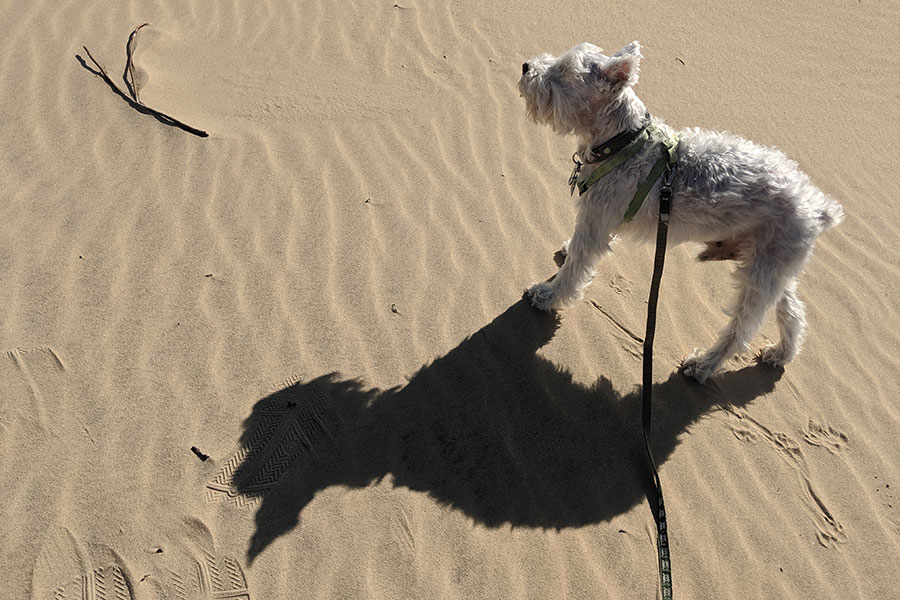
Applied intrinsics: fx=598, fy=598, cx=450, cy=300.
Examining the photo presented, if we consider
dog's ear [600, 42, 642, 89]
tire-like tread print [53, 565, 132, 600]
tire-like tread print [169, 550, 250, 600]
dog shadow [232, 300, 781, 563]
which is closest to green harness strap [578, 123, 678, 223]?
dog's ear [600, 42, 642, 89]

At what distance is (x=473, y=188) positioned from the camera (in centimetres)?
514

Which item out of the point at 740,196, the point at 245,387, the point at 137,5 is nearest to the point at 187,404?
the point at 245,387

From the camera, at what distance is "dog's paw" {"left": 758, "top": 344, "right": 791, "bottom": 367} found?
4.26m

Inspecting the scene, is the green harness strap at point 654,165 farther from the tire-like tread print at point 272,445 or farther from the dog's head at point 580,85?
the tire-like tread print at point 272,445

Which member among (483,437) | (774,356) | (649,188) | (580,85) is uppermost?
(580,85)

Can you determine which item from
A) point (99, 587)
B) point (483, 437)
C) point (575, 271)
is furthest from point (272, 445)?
point (575, 271)

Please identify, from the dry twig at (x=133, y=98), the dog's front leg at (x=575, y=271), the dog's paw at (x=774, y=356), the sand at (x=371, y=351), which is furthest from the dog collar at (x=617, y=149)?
the dry twig at (x=133, y=98)

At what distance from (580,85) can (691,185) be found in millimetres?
898

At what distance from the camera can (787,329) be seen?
414 cm

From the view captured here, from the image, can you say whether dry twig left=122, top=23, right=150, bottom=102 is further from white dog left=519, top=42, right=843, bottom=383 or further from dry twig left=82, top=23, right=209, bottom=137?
white dog left=519, top=42, right=843, bottom=383

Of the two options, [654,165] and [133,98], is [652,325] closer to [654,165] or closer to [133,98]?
[654,165]

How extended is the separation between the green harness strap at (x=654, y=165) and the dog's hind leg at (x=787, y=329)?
46.6 inches

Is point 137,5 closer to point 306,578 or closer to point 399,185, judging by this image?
point 399,185

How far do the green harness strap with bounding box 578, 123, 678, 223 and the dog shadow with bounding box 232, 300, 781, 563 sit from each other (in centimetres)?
121
